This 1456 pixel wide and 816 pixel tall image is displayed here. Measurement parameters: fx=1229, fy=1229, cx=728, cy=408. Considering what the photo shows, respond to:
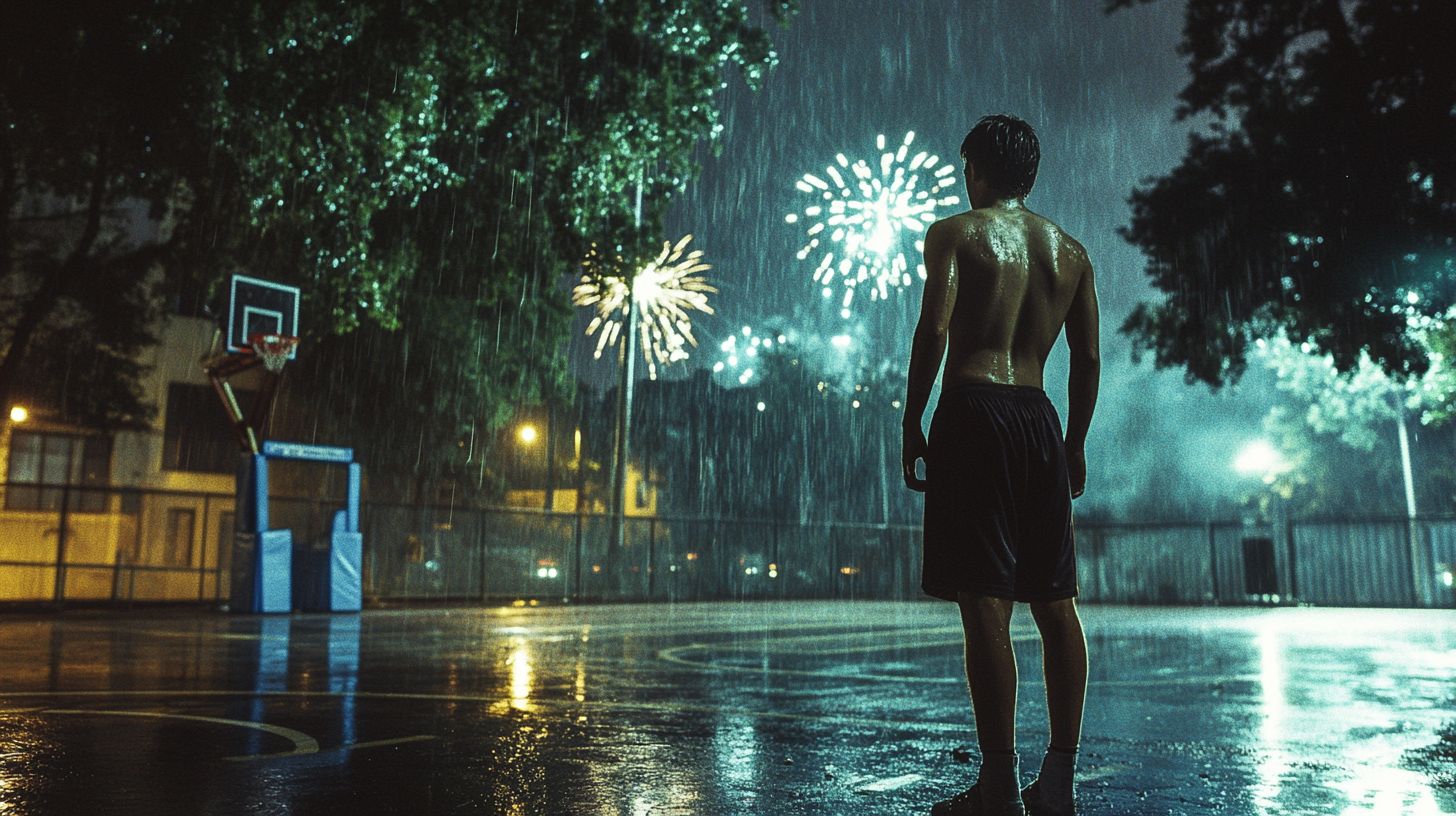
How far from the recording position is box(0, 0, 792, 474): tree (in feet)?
53.2

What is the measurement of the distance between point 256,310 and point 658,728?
654 inches

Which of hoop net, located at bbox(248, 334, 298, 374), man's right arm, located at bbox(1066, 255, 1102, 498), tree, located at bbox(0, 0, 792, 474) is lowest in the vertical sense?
man's right arm, located at bbox(1066, 255, 1102, 498)

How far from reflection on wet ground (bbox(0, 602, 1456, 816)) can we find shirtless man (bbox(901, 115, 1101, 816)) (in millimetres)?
550

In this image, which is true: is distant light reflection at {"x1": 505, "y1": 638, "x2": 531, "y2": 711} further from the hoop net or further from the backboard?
the backboard

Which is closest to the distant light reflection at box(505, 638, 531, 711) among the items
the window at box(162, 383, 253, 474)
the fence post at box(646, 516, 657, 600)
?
the fence post at box(646, 516, 657, 600)

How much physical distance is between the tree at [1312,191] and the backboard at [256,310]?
14.2 m

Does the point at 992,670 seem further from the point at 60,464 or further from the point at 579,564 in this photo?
the point at 60,464

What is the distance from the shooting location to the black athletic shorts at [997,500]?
339 cm

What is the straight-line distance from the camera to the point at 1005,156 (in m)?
3.78

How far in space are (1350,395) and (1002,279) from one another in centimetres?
5021

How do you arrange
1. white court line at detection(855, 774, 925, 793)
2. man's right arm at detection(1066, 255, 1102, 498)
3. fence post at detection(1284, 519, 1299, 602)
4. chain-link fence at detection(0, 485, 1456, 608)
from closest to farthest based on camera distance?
man's right arm at detection(1066, 255, 1102, 498)
white court line at detection(855, 774, 925, 793)
chain-link fence at detection(0, 485, 1456, 608)
fence post at detection(1284, 519, 1299, 602)

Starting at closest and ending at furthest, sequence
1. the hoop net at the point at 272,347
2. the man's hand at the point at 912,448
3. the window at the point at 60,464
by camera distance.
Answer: the man's hand at the point at 912,448, the hoop net at the point at 272,347, the window at the point at 60,464

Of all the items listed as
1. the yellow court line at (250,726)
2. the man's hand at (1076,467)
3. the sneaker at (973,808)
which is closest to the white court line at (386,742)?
the yellow court line at (250,726)

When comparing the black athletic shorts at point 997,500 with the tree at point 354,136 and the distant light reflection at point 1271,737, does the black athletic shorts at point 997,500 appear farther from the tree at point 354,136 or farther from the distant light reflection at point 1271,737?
the tree at point 354,136
